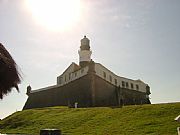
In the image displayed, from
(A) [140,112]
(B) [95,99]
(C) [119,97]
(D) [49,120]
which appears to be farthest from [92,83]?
(A) [140,112]

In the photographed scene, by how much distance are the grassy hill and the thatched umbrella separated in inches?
637

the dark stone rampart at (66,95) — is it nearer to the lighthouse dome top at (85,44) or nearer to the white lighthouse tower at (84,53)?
the white lighthouse tower at (84,53)

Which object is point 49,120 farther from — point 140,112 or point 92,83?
point 92,83

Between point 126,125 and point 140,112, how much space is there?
4278mm

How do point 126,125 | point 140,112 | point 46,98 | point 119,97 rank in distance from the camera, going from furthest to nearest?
point 46,98, point 119,97, point 140,112, point 126,125

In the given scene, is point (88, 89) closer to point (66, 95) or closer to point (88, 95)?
point (88, 95)

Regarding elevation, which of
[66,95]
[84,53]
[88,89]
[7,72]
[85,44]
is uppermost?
[85,44]

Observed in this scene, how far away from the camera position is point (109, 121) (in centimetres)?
2489

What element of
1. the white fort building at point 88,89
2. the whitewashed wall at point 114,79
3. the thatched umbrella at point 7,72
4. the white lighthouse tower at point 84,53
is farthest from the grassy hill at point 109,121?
the white lighthouse tower at point 84,53

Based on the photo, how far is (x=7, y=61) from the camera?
317cm

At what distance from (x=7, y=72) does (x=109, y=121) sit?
22345 mm

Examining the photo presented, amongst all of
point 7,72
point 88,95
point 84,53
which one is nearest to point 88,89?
point 88,95

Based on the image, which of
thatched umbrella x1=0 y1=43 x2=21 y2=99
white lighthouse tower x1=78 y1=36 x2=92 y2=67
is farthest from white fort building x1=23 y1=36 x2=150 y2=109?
thatched umbrella x1=0 y1=43 x2=21 y2=99

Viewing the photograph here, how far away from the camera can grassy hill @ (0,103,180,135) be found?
20.2 metres
